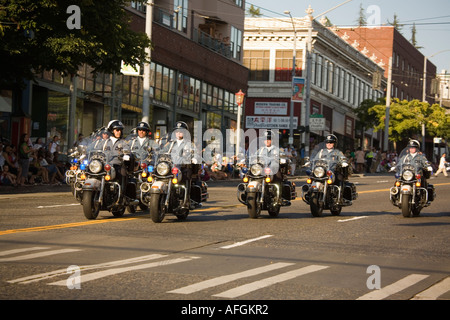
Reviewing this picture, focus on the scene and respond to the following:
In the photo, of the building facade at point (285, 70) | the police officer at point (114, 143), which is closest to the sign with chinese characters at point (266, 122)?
the building facade at point (285, 70)

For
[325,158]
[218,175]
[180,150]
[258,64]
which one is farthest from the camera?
[258,64]

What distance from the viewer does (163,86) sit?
148 feet

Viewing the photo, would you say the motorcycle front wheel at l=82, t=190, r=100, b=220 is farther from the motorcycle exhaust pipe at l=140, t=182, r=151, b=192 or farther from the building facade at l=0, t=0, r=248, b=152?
the building facade at l=0, t=0, r=248, b=152

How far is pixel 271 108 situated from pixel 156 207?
51.8 meters

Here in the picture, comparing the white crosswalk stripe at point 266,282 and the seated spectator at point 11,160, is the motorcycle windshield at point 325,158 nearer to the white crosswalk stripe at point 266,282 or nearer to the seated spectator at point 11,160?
the white crosswalk stripe at point 266,282

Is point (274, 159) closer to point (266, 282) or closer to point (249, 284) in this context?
point (266, 282)

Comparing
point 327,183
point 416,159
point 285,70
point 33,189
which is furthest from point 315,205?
point 285,70

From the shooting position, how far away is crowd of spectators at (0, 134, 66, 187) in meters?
26.0

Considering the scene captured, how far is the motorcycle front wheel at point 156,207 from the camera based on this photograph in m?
15.5

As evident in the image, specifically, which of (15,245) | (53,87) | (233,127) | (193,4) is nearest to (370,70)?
(233,127)

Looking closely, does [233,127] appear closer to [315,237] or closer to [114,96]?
[114,96]

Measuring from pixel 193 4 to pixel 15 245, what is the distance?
38.4 metres

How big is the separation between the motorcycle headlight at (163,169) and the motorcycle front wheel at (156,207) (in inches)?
17.4

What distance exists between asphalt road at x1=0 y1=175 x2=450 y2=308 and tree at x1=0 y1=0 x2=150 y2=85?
6.43m
